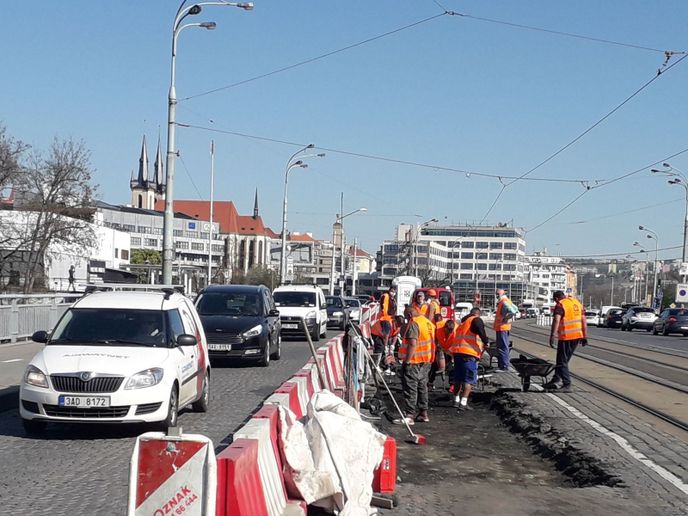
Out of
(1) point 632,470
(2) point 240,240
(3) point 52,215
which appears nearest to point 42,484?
(1) point 632,470

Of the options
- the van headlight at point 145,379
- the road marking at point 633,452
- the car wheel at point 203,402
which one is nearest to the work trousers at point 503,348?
the road marking at point 633,452

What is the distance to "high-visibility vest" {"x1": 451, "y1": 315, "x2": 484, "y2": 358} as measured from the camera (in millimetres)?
15000

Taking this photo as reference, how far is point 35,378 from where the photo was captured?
35.0ft

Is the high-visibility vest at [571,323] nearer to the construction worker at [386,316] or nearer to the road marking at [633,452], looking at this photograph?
the road marking at [633,452]

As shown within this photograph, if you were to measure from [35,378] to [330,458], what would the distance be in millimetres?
4834

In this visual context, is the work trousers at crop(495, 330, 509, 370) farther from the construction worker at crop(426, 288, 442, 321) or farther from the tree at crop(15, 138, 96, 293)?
the tree at crop(15, 138, 96, 293)

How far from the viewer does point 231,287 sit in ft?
72.6

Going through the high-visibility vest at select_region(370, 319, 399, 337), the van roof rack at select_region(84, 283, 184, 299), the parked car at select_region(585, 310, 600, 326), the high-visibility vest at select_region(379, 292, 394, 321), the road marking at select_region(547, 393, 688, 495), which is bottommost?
the parked car at select_region(585, 310, 600, 326)

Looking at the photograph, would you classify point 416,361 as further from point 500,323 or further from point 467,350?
point 500,323

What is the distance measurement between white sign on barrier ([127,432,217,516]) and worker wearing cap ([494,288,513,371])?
1440 centimetres

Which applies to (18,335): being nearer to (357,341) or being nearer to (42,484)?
(357,341)

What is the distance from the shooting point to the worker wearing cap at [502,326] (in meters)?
19.0

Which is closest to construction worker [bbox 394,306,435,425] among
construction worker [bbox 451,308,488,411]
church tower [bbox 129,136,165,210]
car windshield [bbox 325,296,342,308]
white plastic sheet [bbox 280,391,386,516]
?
construction worker [bbox 451,308,488,411]

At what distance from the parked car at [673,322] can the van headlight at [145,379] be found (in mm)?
44877
